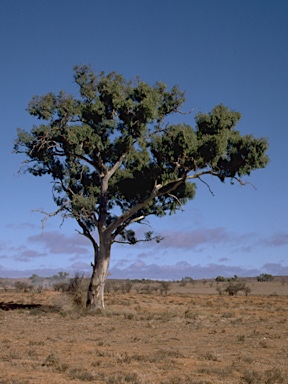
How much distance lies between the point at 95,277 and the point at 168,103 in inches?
418

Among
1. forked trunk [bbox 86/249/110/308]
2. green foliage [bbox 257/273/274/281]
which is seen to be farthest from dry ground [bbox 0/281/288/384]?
green foliage [bbox 257/273/274/281]

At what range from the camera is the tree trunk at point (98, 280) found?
3127 cm

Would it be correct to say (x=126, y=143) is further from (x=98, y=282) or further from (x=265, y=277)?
(x=265, y=277)

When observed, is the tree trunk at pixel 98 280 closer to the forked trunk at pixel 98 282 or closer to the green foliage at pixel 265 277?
the forked trunk at pixel 98 282

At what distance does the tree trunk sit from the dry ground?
3.34ft

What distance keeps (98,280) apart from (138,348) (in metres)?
13.3

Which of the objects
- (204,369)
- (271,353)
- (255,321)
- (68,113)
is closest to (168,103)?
(68,113)

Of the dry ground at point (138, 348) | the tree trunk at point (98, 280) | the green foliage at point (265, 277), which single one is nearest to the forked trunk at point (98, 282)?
the tree trunk at point (98, 280)

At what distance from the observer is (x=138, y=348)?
1817 cm

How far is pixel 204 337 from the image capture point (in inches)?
854

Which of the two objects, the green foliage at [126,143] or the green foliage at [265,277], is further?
the green foliage at [265,277]

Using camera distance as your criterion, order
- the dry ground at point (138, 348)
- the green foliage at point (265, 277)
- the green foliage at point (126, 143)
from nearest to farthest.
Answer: the dry ground at point (138, 348) < the green foliage at point (126, 143) < the green foliage at point (265, 277)

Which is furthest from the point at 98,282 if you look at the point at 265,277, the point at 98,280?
the point at 265,277

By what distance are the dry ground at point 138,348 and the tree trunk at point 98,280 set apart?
102cm
